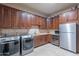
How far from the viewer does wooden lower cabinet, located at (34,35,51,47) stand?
385 cm

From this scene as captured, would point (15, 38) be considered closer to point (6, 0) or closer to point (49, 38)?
point (6, 0)

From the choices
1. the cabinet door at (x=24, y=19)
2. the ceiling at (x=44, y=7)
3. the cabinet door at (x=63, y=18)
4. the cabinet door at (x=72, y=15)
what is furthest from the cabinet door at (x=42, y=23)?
the cabinet door at (x=72, y=15)

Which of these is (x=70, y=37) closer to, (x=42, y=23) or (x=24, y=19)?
(x=24, y=19)

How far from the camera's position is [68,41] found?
3.36m

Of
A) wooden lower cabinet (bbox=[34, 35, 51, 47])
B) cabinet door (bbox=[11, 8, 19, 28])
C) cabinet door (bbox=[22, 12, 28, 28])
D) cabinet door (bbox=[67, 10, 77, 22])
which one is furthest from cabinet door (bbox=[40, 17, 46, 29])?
cabinet door (bbox=[11, 8, 19, 28])

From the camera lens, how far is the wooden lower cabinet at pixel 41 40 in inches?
152

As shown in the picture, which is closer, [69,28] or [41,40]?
[69,28]

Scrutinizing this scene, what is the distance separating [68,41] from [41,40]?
137cm

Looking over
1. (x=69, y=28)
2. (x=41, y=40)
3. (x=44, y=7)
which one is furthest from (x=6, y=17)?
(x=69, y=28)

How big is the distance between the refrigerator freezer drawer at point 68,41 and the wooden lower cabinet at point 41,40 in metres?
1.02

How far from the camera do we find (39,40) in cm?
411

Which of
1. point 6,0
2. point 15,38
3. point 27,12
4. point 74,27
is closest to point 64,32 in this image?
point 74,27

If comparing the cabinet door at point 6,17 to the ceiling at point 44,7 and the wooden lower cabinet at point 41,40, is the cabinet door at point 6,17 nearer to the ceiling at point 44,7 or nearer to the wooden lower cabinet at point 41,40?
the ceiling at point 44,7

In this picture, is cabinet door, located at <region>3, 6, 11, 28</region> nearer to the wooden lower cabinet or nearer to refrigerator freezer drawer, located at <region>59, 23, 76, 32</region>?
the wooden lower cabinet
